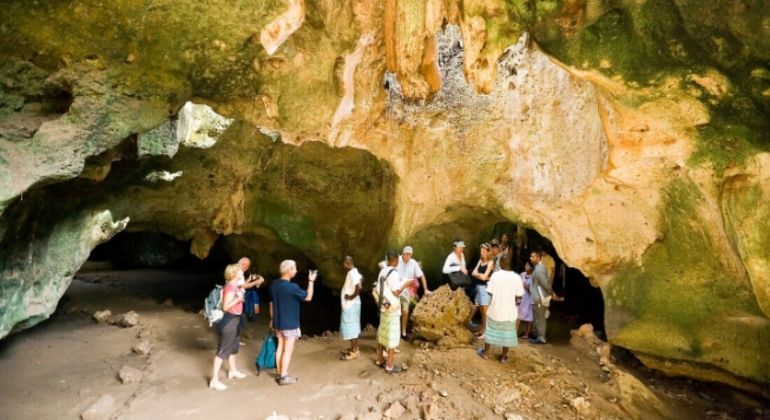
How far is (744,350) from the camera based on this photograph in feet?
22.4

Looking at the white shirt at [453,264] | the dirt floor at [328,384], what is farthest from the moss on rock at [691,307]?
the white shirt at [453,264]

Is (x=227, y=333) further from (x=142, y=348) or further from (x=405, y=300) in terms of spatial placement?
(x=405, y=300)

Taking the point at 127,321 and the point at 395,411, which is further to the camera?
the point at 127,321

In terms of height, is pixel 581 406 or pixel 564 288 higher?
pixel 564 288

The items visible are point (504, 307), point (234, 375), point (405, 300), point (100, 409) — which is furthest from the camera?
point (405, 300)

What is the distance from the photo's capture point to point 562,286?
12445 millimetres

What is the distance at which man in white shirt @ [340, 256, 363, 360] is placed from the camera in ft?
21.8

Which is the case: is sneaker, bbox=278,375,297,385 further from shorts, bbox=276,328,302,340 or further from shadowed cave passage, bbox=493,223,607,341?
shadowed cave passage, bbox=493,223,607,341

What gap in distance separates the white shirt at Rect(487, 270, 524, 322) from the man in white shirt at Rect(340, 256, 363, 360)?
1771 millimetres

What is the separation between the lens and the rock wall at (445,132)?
5.80 metres

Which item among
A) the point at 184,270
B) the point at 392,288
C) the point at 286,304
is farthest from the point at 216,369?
the point at 184,270

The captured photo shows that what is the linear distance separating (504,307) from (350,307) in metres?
Answer: 1.97

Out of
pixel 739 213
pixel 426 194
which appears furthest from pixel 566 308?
pixel 739 213

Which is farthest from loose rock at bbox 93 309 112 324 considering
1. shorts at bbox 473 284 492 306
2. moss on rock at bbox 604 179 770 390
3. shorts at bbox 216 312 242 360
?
moss on rock at bbox 604 179 770 390
